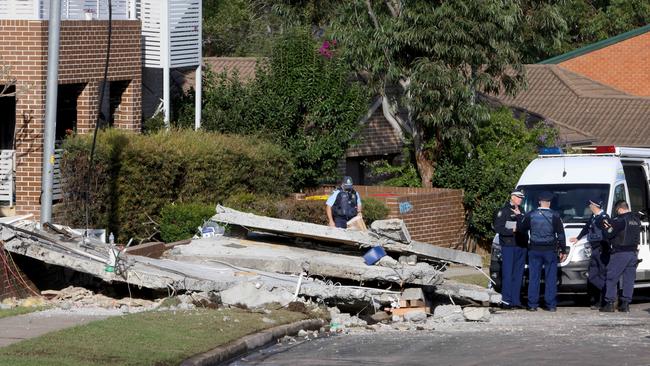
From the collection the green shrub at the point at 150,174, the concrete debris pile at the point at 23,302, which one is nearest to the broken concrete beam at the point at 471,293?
the concrete debris pile at the point at 23,302

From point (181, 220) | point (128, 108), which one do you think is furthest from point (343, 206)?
point (128, 108)

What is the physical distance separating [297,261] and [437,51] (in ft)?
31.8

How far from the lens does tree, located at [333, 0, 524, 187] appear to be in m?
27.2

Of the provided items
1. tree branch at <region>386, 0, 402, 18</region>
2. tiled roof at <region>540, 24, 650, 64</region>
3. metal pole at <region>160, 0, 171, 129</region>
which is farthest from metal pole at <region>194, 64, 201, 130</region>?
tiled roof at <region>540, 24, 650, 64</region>

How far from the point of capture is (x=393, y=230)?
18500 millimetres

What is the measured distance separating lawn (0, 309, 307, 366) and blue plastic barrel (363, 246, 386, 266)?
2340 millimetres

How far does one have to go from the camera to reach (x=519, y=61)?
28.8 m

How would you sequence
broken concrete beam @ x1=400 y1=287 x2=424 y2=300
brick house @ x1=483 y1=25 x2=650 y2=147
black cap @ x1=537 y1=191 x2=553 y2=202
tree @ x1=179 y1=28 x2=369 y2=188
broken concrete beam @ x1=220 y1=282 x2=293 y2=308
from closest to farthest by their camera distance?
broken concrete beam @ x1=220 y1=282 x2=293 y2=308 → broken concrete beam @ x1=400 y1=287 x2=424 y2=300 → black cap @ x1=537 y1=191 x2=553 y2=202 → tree @ x1=179 y1=28 x2=369 y2=188 → brick house @ x1=483 y1=25 x2=650 y2=147

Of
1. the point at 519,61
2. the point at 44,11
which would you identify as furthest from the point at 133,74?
the point at 519,61

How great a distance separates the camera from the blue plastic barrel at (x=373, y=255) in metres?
18.5

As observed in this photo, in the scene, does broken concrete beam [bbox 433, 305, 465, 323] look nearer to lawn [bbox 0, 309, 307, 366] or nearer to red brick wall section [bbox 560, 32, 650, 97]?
lawn [bbox 0, 309, 307, 366]

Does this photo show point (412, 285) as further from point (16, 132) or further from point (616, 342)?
point (16, 132)

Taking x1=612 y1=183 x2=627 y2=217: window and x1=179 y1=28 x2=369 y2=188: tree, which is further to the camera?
x1=179 y1=28 x2=369 y2=188: tree

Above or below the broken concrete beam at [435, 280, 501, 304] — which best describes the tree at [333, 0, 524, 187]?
above
